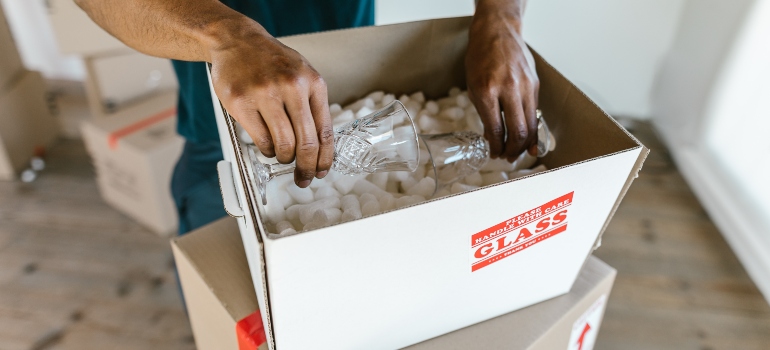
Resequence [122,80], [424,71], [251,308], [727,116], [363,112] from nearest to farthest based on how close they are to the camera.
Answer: [251,308], [363,112], [424,71], [727,116], [122,80]

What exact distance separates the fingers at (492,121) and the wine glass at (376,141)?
0.42 ft

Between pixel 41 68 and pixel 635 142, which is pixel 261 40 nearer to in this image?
pixel 635 142

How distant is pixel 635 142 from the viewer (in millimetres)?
573

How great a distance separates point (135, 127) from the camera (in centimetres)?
169

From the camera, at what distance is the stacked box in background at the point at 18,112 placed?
5.93 ft

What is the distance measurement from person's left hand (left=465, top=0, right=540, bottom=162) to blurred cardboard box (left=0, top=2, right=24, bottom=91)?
167cm

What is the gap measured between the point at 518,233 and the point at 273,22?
572mm

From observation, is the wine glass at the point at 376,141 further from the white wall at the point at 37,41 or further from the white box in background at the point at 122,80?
the white wall at the point at 37,41

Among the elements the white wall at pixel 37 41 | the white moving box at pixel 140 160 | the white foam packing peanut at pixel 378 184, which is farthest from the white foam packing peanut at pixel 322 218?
the white wall at pixel 37 41

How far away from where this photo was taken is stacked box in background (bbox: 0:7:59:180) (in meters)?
1.81

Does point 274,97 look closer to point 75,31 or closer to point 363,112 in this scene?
point 363,112

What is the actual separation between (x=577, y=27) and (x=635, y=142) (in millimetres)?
1457

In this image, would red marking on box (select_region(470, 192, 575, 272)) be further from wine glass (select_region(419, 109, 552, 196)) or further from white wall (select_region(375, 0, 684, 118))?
white wall (select_region(375, 0, 684, 118))

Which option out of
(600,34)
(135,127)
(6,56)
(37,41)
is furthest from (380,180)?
(37,41)
